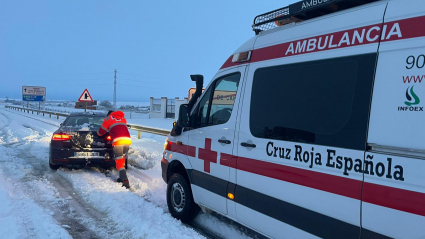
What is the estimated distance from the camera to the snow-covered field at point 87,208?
404 centimetres

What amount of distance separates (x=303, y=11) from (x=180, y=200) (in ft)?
10.3

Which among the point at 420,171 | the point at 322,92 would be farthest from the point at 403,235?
the point at 322,92

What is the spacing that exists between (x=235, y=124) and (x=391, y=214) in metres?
1.85

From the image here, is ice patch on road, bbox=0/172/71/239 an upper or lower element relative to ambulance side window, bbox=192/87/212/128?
lower

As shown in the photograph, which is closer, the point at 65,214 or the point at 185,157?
the point at 185,157

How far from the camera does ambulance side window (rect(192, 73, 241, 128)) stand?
12.1 ft

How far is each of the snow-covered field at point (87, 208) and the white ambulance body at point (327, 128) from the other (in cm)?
84

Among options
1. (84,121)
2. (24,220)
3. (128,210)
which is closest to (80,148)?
(84,121)

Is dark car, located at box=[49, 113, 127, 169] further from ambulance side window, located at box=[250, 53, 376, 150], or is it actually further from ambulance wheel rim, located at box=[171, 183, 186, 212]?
ambulance side window, located at box=[250, 53, 376, 150]

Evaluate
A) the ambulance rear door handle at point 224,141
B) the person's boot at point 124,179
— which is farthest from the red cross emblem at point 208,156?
the person's boot at point 124,179

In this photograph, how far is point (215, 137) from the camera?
377 centimetres

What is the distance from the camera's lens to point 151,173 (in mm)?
7363

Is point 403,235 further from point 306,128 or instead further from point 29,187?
point 29,187

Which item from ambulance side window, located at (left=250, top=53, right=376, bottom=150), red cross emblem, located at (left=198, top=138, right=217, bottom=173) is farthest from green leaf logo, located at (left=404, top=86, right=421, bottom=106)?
red cross emblem, located at (left=198, top=138, right=217, bottom=173)
